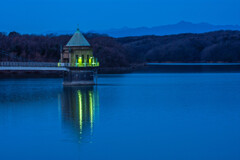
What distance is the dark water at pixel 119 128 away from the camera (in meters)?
19.2

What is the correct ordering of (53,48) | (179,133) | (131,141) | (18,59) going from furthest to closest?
(53,48)
(18,59)
(179,133)
(131,141)

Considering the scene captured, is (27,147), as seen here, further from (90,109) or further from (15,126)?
(90,109)

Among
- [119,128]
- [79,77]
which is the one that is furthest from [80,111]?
[79,77]

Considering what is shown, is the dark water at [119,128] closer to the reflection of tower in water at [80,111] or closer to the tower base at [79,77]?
the reflection of tower in water at [80,111]

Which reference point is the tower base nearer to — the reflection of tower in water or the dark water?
the reflection of tower in water

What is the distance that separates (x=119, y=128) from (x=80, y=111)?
23.3ft

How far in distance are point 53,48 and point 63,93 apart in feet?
192

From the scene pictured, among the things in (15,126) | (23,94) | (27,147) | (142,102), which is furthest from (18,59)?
(27,147)

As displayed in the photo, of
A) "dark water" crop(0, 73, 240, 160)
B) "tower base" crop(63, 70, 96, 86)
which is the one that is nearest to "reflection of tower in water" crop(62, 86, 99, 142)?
"dark water" crop(0, 73, 240, 160)

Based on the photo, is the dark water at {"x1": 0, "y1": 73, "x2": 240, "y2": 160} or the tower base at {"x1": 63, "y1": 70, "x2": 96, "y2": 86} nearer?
the dark water at {"x1": 0, "y1": 73, "x2": 240, "y2": 160}

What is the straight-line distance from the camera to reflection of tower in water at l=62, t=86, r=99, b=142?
23750 millimetres

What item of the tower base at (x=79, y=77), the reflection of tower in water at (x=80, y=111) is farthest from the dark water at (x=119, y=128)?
the tower base at (x=79, y=77)

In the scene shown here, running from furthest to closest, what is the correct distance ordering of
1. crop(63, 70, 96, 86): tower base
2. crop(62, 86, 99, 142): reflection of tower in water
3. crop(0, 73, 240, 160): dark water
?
crop(63, 70, 96, 86): tower base → crop(62, 86, 99, 142): reflection of tower in water → crop(0, 73, 240, 160): dark water

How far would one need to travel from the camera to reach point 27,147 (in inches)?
795
